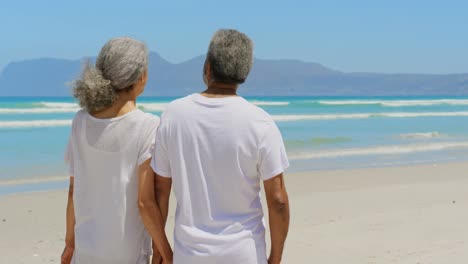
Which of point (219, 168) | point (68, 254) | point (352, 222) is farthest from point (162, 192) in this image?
point (352, 222)

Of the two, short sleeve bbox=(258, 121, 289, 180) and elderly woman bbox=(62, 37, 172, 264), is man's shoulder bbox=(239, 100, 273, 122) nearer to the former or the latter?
short sleeve bbox=(258, 121, 289, 180)

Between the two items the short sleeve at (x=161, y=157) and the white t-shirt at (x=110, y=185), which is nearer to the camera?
the short sleeve at (x=161, y=157)

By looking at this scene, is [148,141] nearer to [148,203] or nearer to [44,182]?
[148,203]

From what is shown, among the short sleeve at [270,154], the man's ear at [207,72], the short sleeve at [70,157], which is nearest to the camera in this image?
the short sleeve at [270,154]

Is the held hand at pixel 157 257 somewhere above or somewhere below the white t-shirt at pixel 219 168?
below

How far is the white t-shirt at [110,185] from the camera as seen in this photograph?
2.68m

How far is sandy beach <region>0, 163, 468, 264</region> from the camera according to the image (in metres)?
6.09

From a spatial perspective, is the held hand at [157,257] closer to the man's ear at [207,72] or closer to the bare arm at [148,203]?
the bare arm at [148,203]

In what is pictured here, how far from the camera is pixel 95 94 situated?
267 cm

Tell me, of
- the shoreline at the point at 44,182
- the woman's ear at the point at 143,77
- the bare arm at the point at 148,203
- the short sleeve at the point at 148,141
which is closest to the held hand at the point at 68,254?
the bare arm at the point at 148,203

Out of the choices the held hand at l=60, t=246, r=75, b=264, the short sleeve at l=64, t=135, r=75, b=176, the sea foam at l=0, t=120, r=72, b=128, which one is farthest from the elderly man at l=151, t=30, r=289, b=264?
the sea foam at l=0, t=120, r=72, b=128

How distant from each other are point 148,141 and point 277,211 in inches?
22.6

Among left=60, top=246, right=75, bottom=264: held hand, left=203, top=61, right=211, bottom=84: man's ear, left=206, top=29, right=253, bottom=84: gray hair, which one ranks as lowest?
left=60, top=246, right=75, bottom=264: held hand

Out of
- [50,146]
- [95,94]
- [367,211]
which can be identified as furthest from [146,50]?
[50,146]
